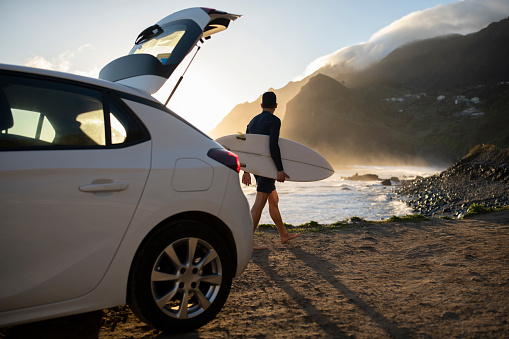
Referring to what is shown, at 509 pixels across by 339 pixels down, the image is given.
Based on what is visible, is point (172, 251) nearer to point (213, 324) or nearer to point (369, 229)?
point (213, 324)

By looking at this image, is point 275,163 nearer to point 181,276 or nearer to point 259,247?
point 259,247

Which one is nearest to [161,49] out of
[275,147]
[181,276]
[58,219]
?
[58,219]

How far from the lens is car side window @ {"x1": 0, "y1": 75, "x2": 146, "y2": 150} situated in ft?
6.70

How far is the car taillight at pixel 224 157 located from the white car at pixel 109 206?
11 mm

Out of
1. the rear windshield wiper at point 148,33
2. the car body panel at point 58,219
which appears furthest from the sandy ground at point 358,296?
the rear windshield wiper at point 148,33

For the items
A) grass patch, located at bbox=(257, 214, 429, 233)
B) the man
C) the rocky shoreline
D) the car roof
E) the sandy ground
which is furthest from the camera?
the rocky shoreline

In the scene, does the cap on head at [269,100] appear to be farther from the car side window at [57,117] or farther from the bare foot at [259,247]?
the car side window at [57,117]

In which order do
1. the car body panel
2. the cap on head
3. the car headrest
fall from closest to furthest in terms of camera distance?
the car body panel
the car headrest
the cap on head

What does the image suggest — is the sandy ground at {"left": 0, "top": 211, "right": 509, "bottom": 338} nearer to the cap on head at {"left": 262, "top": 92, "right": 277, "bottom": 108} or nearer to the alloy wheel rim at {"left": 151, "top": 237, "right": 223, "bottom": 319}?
the alloy wheel rim at {"left": 151, "top": 237, "right": 223, "bottom": 319}

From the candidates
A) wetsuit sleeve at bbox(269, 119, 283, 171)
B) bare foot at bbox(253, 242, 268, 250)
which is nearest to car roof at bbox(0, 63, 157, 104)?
wetsuit sleeve at bbox(269, 119, 283, 171)

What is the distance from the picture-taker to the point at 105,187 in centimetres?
208

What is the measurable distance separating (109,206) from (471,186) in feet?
57.7

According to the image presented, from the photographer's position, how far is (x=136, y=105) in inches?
94.6

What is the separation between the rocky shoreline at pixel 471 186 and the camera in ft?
42.3
